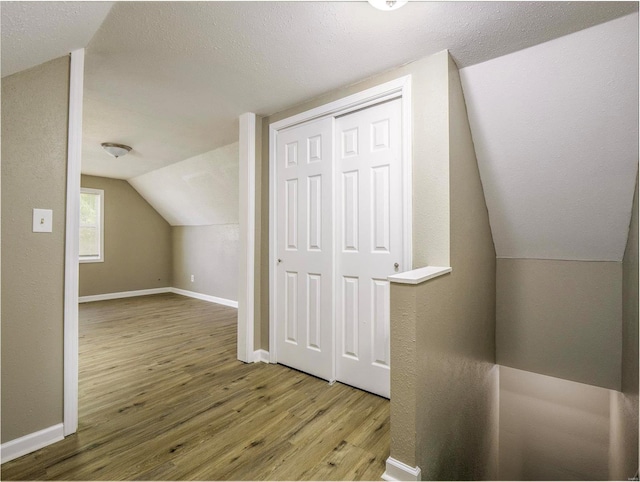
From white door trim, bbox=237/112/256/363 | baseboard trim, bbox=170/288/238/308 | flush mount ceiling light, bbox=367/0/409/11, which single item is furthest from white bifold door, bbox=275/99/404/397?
baseboard trim, bbox=170/288/238/308

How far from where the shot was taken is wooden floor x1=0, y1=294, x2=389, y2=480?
1476 millimetres

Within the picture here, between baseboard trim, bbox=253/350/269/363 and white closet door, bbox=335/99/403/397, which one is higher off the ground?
white closet door, bbox=335/99/403/397

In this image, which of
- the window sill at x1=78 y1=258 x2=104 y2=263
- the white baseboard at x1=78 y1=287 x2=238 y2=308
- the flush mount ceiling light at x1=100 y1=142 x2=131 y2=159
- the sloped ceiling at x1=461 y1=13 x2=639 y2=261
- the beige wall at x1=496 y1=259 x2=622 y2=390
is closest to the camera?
the sloped ceiling at x1=461 y1=13 x2=639 y2=261

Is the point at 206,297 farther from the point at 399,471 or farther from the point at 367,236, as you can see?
the point at 399,471

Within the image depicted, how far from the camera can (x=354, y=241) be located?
2.28 meters

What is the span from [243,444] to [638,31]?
2919mm

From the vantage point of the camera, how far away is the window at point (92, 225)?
544cm

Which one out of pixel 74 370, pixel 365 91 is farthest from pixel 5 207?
pixel 365 91

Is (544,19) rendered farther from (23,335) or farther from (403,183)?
(23,335)

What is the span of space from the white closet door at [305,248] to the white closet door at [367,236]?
0.09 metres

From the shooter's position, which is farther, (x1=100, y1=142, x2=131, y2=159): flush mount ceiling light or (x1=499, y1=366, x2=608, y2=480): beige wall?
(x1=100, y1=142, x2=131, y2=159): flush mount ceiling light

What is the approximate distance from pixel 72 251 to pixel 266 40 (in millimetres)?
1610

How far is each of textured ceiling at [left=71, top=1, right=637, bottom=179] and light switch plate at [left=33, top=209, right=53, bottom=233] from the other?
1006 mm

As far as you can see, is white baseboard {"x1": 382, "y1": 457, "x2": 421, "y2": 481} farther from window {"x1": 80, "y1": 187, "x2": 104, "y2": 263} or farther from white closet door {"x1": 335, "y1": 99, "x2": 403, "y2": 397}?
window {"x1": 80, "y1": 187, "x2": 104, "y2": 263}
